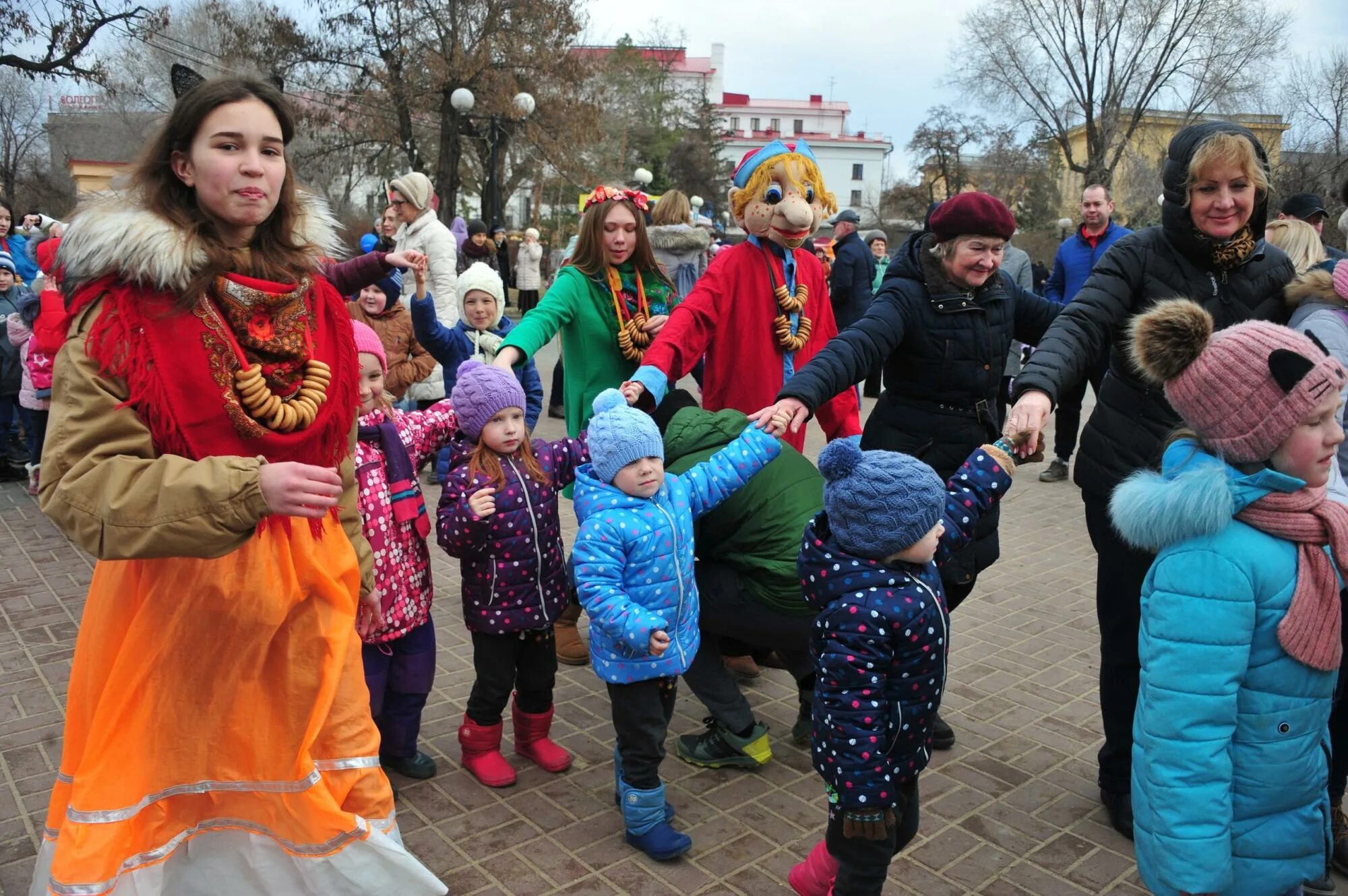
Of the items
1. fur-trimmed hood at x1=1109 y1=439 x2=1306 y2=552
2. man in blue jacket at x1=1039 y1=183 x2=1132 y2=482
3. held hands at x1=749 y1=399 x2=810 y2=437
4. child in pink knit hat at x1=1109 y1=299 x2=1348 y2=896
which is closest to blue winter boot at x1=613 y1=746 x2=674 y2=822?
held hands at x1=749 y1=399 x2=810 y2=437

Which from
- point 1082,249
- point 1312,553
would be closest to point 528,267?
point 1082,249

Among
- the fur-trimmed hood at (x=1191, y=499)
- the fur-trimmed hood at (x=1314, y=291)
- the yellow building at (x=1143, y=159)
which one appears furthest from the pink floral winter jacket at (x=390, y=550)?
the yellow building at (x=1143, y=159)

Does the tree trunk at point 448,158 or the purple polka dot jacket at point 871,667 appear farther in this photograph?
the tree trunk at point 448,158

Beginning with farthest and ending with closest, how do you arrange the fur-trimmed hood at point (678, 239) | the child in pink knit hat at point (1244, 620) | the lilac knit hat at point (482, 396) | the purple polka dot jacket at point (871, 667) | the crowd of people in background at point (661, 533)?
the fur-trimmed hood at point (678, 239) → the lilac knit hat at point (482, 396) → the purple polka dot jacket at point (871, 667) → the child in pink knit hat at point (1244, 620) → the crowd of people in background at point (661, 533)

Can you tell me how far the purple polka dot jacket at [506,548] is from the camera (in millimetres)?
3471

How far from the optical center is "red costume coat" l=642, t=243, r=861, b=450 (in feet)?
14.0

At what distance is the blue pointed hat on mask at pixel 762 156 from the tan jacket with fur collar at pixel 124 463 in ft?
8.78

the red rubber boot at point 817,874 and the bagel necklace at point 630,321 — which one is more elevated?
the bagel necklace at point 630,321

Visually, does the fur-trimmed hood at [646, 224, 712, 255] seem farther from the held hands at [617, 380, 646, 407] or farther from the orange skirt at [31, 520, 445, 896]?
the orange skirt at [31, 520, 445, 896]

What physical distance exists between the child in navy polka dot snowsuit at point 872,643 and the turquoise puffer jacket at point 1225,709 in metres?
0.51

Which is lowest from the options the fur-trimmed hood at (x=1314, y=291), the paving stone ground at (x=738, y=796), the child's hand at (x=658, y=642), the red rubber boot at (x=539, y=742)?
the paving stone ground at (x=738, y=796)

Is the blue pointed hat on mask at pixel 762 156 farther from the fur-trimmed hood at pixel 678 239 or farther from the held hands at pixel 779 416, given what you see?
the fur-trimmed hood at pixel 678 239

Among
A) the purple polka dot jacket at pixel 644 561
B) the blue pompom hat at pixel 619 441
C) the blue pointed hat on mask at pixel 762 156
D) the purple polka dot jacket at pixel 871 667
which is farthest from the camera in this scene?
the blue pointed hat on mask at pixel 762 156

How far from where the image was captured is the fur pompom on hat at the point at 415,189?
23.2 feet
